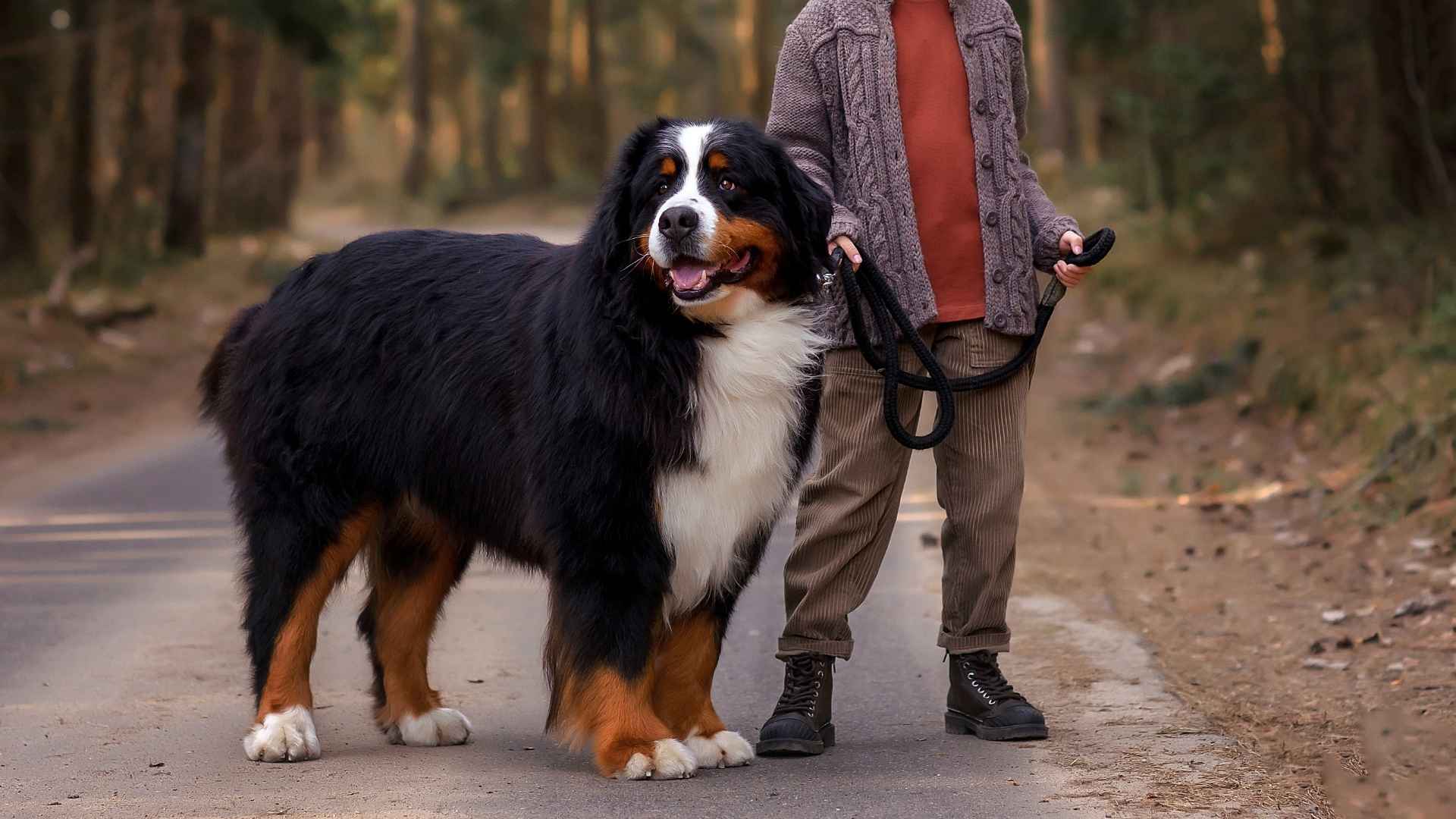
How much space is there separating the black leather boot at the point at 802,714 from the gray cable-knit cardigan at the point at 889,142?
966 millimetres

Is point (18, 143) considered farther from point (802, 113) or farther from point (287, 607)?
point (802, 113)

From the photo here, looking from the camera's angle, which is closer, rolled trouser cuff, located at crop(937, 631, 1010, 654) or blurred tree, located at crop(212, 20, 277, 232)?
rolled trouser cuff, located at crop(937, 631, 1010, 654)

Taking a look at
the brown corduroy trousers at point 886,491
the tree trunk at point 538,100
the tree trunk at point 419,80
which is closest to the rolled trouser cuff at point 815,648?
the brown corduroy trousers at point 886,491

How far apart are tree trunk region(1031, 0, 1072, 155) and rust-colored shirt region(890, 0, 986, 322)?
834 inches

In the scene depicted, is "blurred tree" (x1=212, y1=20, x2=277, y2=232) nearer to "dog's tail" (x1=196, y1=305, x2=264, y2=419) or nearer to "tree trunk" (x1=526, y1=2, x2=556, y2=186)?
"tree trunk" (x1=526, y1=2, x2=556, y2=186)

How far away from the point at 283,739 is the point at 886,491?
189 centimetres

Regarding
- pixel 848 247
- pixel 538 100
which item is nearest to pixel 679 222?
pixel 848 247

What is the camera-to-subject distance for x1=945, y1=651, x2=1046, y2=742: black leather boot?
5.21 m

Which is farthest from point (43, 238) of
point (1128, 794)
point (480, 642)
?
point (1128, 794)

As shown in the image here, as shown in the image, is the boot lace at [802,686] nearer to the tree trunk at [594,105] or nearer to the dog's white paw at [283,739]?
the dog's white paw at [283,739]

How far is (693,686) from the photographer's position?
503 cm

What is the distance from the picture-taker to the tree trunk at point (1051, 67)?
84.4 feet

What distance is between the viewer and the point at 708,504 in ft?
15.7

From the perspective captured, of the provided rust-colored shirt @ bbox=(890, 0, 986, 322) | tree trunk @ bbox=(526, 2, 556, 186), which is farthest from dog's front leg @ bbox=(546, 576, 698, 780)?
tree trunk @ bbox=(526, 2, 556, 186)
